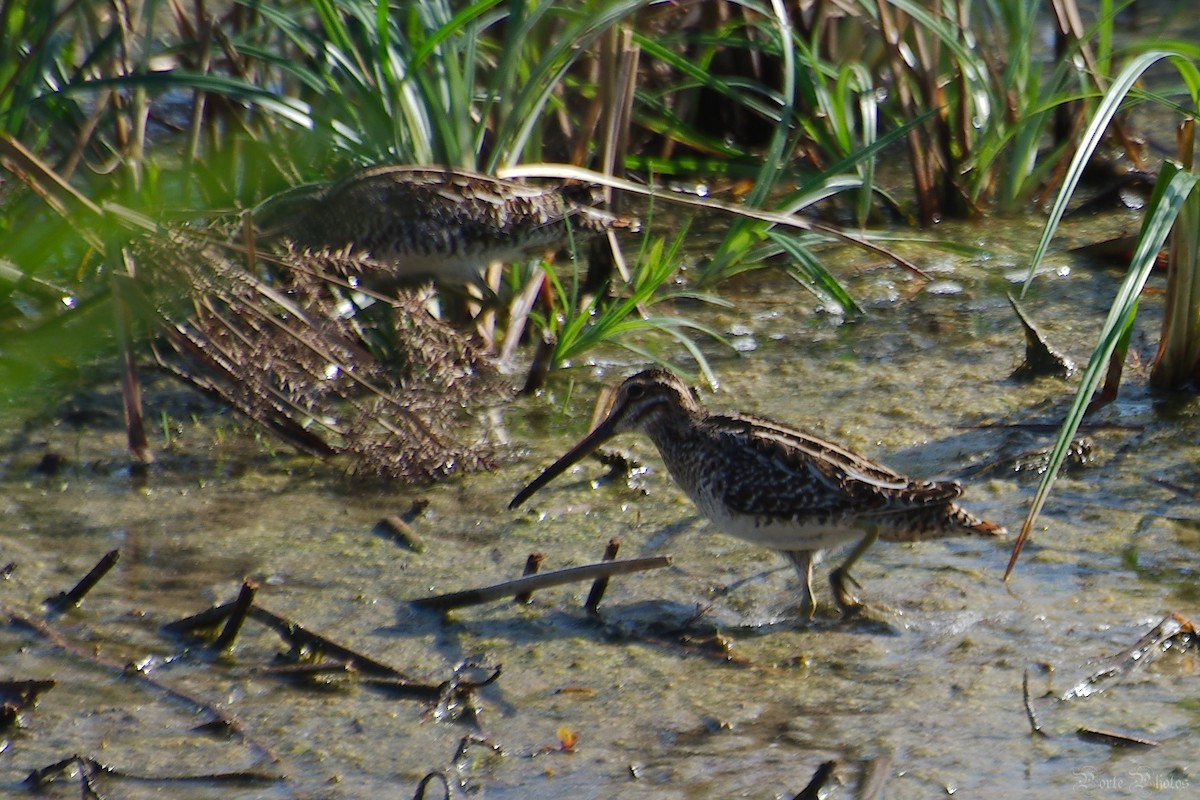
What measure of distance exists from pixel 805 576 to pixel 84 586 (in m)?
1.89

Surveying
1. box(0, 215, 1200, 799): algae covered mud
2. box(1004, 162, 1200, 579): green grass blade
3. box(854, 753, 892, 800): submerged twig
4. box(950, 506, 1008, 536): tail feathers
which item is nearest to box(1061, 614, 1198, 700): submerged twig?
box(0, 215, 1200, 799): algae covered mud

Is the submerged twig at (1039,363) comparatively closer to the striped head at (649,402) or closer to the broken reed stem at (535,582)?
the striped head at (649,402)

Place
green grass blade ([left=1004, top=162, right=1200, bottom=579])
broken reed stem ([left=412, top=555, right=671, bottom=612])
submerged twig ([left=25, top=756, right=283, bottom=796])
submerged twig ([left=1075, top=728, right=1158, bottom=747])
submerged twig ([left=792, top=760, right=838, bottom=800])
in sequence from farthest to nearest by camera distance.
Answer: broken reed stem ([left=412, top=555, right=671, bottom=612]) < green grass blade ([left=1004, top=162, right=1200, bottom=579]) < submerged twig ([left=1075, top=728, right=1158, bottom=747]) < submerged twig ([left=25, top=756, right=283, bottom=796]) < submerged twig ([left=792, top=760, right=838, bottom=800])

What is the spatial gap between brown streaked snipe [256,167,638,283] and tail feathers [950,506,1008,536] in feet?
6.08

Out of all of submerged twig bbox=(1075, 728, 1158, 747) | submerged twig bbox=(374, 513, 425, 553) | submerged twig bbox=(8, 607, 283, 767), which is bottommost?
submerged twig bbox=(374, 513, 425, 553)

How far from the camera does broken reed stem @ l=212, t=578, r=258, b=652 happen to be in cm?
358

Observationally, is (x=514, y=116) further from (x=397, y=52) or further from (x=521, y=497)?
(x=521, y=497)

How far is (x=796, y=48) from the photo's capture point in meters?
6.87

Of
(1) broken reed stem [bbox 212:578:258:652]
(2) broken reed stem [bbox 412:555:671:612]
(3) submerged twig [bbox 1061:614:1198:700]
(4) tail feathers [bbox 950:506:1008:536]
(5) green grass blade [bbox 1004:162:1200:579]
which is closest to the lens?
(5) green grass blade [bbox 1004:162:1200:579]

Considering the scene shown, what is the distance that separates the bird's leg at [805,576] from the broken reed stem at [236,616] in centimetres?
142

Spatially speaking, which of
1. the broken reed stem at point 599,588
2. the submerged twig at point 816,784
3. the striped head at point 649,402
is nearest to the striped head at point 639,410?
the striped head at point 649,402

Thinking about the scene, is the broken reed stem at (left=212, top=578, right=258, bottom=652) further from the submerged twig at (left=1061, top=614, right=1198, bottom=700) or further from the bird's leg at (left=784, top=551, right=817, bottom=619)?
the submerged twig at (left=1061, top=614, right=1198, bottom=700)

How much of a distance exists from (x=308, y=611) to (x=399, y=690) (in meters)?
0.57

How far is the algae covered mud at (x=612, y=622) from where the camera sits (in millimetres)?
3191
